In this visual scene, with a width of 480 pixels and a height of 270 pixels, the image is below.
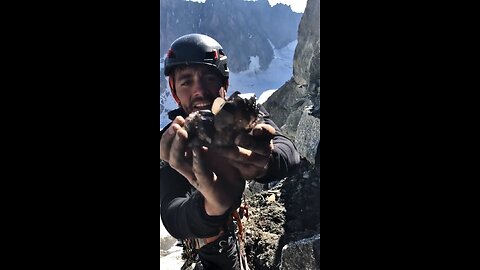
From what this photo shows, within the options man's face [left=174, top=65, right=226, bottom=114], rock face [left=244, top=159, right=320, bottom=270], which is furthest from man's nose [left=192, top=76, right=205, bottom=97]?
rock face [left=244, top=159, right=320, bottom=270]

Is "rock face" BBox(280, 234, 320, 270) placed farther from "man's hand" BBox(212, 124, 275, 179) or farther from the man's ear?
the man's ear

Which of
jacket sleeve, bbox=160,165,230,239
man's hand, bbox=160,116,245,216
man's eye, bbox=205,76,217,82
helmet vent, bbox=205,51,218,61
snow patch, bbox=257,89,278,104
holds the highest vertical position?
helmet vent, bbox=205,51,218,61
